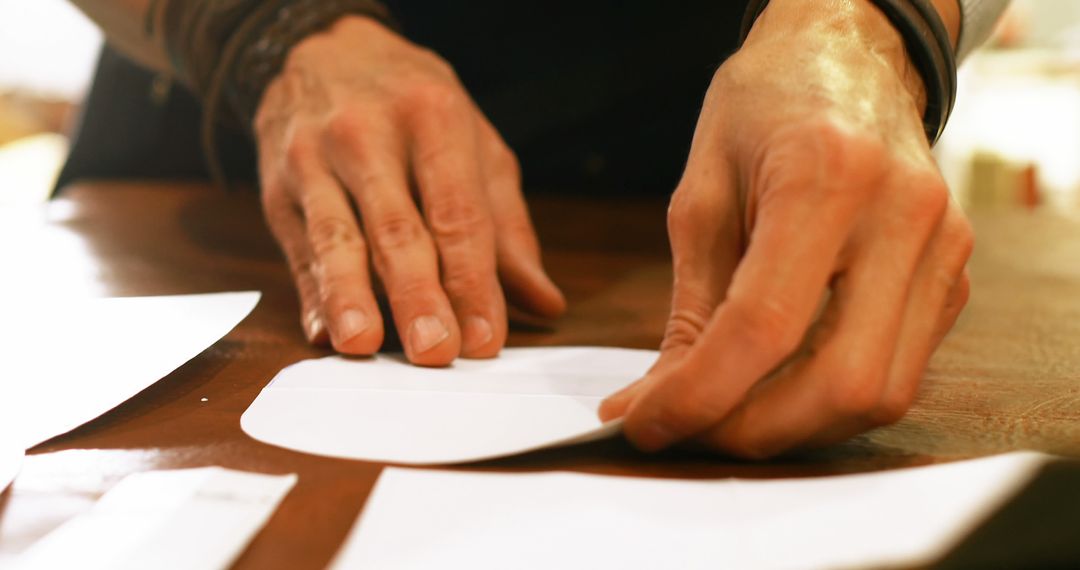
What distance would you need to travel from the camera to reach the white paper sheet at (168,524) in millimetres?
298

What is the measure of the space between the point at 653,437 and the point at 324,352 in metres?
0.28

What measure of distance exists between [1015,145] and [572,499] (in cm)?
453

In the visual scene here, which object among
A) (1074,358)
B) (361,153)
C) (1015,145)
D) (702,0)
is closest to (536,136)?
(702,0)

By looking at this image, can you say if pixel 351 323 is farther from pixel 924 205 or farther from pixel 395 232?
pixel 924 205

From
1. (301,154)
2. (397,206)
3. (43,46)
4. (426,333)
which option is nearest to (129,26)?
(301,154)

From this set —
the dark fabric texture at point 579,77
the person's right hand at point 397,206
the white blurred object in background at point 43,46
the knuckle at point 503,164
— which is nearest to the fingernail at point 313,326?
the person's right hand at point 397,206

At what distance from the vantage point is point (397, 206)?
635 millimetres

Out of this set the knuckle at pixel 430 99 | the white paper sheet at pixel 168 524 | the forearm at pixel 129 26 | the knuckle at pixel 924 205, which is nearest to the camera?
the white paper sheet at pixel 168 524

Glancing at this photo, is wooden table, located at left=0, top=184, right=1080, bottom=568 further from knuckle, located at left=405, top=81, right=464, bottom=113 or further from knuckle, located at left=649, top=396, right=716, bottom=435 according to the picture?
knuckle, located at left=405, top=81, right=464, bottom=113

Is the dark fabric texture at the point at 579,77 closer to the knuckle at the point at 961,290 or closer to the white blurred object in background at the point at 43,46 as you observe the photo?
the knuckle at the point at 961,290

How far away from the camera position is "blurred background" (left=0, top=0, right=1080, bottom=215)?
12.1 ft

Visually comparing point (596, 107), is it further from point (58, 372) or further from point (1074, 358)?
point (58, 372)

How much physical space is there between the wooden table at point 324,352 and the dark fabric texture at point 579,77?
8 cm

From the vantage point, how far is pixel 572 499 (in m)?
0.34
